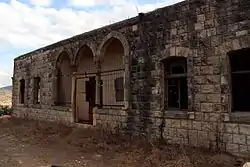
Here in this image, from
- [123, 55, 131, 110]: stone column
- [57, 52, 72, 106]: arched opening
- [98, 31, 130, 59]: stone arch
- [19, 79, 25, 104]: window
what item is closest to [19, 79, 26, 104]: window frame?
[19, 79, 25, 104]: window

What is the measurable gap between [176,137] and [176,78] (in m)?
1.65

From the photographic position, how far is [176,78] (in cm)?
821

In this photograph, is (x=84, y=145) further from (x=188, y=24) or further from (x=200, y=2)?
(x=200, y=2)

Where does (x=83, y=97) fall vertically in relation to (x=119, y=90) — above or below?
below

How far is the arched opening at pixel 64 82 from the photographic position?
14047 mm

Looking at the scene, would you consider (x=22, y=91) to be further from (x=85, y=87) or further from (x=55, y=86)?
(x=85, y=87)

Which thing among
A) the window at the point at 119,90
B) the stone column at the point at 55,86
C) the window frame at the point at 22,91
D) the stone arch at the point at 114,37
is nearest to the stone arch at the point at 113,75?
the window at the point at 119,90

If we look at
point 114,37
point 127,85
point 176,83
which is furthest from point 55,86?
point 176,83

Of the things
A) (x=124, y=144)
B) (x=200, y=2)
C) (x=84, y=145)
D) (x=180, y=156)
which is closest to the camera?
(x=180, y=156)

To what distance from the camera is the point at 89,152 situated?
873 cm

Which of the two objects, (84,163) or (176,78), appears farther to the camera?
(176,78)

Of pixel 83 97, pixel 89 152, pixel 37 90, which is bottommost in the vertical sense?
pixel 89 152

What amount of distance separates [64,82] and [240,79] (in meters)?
9.42

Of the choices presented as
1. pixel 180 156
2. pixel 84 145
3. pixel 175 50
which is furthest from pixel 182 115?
pixel 84 145
